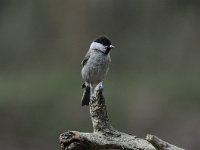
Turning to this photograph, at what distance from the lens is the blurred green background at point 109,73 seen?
11.8 meters

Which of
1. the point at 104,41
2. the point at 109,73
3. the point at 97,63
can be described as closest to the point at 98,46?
the point at 104,41

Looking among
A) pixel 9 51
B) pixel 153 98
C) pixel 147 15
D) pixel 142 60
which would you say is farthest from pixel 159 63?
pixel 9 51

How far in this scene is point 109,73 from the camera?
14383 millimetres

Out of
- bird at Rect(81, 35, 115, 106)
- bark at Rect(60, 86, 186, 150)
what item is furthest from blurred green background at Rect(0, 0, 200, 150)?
bark at Rect(60, 86, 186, 150)

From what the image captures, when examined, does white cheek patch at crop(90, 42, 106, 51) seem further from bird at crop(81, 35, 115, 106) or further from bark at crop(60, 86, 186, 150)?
bark at crop(60, 86, 186, 150)

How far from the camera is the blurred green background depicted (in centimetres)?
1181

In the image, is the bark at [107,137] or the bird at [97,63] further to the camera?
the bird at [97,63]

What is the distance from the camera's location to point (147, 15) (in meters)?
15.9

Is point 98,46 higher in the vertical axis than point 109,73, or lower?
lower

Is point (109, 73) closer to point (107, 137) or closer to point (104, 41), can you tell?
point (104, 41)

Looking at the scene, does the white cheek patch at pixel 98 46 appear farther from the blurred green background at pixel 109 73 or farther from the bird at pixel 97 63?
the blurred green background at pixel 109 73

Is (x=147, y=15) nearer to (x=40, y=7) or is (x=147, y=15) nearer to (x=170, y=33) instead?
(x=170, y=33)

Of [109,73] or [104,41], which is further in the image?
[109,73]

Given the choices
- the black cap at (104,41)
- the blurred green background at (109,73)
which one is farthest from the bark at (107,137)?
the blurred green background at (109,73)
